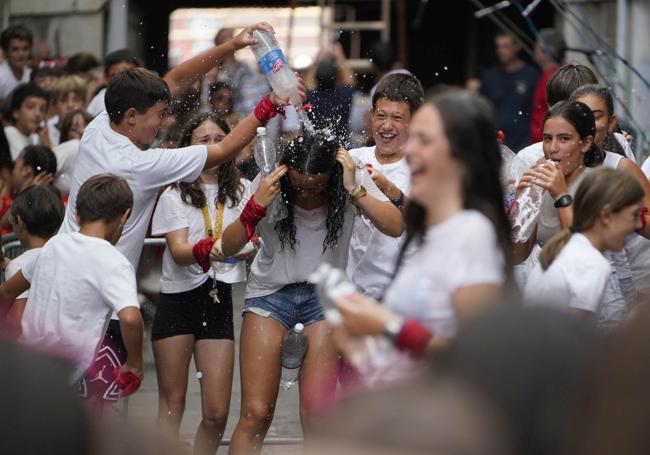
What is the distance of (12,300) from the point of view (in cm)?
582

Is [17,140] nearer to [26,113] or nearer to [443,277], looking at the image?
[26,113]

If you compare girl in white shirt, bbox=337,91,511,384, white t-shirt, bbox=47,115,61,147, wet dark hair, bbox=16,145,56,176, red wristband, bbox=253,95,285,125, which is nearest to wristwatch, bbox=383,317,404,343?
girl in white shirt, bbox=337,91,511,384

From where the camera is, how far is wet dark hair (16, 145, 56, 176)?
8.41 meters

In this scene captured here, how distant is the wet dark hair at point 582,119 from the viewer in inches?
231

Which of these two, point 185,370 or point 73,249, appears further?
point 185,370

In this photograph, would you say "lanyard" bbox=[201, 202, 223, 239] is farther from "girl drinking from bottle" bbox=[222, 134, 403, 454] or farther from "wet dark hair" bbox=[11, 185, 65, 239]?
"wet dark hair" bbox=[11, 185, 65, 239]

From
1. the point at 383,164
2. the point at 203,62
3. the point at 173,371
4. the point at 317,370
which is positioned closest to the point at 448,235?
the point at 317,370

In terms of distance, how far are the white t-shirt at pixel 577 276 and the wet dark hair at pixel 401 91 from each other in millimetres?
1740

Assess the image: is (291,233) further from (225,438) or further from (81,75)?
(81,75)

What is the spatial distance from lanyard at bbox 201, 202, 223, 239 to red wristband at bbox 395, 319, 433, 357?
3.38 m

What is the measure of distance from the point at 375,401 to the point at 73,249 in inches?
129

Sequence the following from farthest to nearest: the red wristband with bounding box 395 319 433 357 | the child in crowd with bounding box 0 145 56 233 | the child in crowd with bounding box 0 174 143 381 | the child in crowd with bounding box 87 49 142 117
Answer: the child in crowd with bounding box 87 49 142 117, the child in crowd with bounding box 0 145 56 233, the child in crowd with bounding box 0 174 143 381, the red wristband with bounding box 395 319 433 357

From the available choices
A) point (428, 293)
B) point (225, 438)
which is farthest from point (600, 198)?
point (225, 438)

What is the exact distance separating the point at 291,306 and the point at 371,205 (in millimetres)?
644
